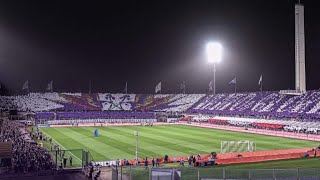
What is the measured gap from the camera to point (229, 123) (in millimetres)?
78750

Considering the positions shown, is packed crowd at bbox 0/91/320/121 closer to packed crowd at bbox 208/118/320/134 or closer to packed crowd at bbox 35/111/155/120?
packed crowd at bbox 35/111/155/120

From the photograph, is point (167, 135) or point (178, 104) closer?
point (167, 135)

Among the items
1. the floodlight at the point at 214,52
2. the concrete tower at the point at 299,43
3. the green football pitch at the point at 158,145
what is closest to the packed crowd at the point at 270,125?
the green football pitch at the point at 158,145

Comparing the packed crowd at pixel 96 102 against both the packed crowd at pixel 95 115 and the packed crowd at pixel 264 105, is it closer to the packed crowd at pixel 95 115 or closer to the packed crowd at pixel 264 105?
the packed crowd at pixel 95 115

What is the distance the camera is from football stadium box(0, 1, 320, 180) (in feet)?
79.5

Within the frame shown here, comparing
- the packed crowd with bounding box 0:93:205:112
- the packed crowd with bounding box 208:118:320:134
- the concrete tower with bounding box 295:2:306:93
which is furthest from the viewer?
the packed crowd with bounding box 0:93:205:112

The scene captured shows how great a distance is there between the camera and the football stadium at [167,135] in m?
24.2

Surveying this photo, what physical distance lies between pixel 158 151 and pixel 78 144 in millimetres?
11344

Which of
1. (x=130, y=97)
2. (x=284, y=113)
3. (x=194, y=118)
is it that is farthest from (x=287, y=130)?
(x=130, y=97)

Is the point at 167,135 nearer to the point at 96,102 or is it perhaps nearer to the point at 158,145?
the point at 158,145

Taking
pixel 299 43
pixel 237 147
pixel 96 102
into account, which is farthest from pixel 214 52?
pixel 237 147

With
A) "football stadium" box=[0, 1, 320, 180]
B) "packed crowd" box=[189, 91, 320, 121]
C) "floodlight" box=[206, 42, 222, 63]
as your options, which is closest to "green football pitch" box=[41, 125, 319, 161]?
"football stadium" box=[0, 1, 320, 180]

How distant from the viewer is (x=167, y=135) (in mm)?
60656

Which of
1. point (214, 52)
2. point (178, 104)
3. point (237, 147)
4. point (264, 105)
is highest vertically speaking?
point (214, 52)
